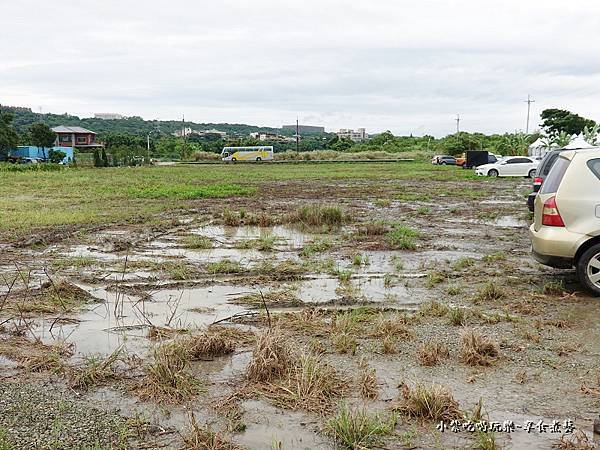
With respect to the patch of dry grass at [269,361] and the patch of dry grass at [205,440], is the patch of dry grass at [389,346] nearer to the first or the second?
the patch of dry grass at [269,361]

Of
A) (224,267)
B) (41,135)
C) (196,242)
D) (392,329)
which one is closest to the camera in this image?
(392,329)

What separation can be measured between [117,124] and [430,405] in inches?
5669

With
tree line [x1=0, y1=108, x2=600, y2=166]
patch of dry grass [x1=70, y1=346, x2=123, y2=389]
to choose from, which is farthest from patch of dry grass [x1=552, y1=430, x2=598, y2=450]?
tree line [x1=0, y1=108, x2=600, y2=166]

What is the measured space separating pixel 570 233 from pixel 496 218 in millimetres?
9280

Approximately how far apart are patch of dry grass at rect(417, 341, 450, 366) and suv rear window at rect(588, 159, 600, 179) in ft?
11.2

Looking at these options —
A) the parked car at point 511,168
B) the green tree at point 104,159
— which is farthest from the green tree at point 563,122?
the green tree at point 104,159

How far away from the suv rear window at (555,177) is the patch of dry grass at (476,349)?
9.70ft

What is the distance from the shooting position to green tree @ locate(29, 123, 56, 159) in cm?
6669

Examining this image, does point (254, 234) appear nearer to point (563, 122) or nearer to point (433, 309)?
point (433, 309)

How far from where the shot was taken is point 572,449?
3.74 m

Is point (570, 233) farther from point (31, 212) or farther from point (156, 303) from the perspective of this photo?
point (31, 212)

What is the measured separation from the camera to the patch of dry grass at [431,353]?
5219 millimetres

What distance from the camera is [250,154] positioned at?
8019 centimetres

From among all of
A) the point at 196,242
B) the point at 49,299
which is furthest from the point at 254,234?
the point at 49,299
